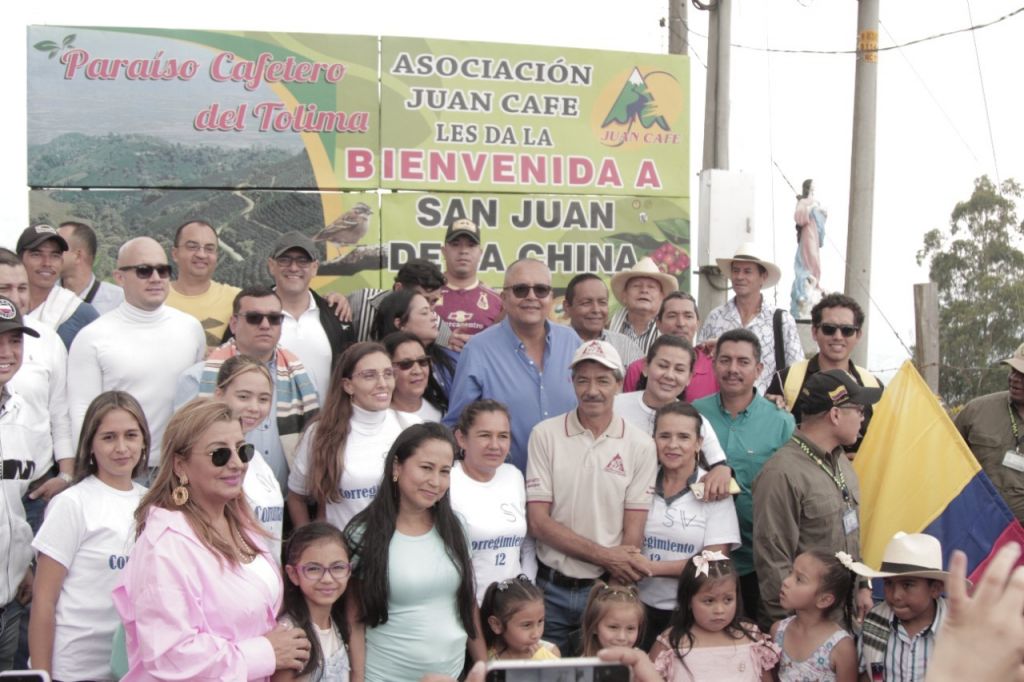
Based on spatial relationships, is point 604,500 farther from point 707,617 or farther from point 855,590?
point 855,590

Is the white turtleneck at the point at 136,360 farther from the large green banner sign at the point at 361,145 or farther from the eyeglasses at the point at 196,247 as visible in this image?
the large green banner sign at the point at 361,145

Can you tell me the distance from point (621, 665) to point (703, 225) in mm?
9213

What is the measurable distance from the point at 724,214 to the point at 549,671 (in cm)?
940

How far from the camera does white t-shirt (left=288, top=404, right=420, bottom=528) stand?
16.3 feet

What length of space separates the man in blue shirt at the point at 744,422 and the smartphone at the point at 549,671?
325 centimetres

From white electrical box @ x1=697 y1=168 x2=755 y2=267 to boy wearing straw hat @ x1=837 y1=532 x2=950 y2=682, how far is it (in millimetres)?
6593

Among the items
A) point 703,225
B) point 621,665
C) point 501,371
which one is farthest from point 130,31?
point 621,665

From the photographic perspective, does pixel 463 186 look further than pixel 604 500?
Yes

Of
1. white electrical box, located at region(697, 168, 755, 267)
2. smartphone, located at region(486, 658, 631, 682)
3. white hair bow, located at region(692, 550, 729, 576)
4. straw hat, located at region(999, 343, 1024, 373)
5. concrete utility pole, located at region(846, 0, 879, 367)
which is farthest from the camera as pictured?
concrete utility pole, located at region(846, 0, 879, 367)

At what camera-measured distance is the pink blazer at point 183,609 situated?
3.39m

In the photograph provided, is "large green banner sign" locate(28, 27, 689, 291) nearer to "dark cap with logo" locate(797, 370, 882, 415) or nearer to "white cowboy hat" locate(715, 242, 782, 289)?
"white cowboy hat" locate(715, 242, 782, 289)

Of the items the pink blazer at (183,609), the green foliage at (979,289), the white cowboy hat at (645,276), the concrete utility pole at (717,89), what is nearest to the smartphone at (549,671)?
the pink blazer at (183,609)

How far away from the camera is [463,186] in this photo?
909cm

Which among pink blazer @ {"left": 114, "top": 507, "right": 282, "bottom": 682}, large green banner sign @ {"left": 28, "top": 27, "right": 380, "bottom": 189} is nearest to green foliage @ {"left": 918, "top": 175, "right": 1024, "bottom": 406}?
large green banner sign @ {"left": 28, "top": 27, "right": 380, "bottom": 189}
